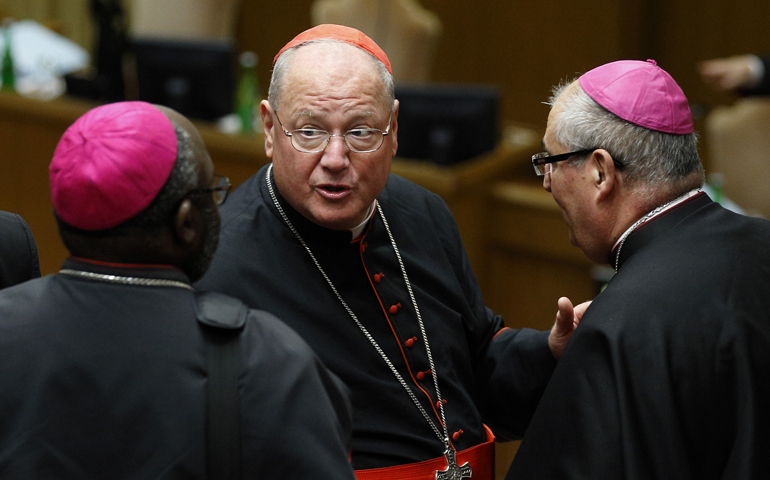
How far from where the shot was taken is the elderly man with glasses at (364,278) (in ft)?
6.42

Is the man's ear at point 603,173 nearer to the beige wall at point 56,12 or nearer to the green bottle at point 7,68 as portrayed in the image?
the green bottle at point 7,68

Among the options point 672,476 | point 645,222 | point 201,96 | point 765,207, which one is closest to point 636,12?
point 765,207

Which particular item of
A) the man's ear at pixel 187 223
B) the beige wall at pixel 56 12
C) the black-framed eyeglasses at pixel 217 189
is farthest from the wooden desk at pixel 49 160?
the beige wall at pixel 56 12

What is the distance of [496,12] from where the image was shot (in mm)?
6797

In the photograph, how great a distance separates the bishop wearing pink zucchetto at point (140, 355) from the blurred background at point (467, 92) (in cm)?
279

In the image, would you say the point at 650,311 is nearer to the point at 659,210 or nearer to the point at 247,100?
the point at 659,210

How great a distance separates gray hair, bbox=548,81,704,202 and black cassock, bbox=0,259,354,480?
3.16 ft

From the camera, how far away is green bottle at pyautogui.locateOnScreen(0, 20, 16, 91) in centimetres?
536

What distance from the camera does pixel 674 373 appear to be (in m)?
1.68

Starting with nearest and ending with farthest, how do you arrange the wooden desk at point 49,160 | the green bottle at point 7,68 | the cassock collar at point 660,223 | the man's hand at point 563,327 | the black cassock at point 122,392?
the black cassock at point 122,392 → the cassock collar at point 660,223 → the man's hand at point 563,327 → the wooden desk at point 49,160 → the green bottle at point 7,68

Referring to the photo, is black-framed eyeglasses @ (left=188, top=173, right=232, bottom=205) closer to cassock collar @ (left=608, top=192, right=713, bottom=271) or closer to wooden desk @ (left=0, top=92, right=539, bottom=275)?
cassock collar @ (left=608, top=192, right=713, bottom=271)

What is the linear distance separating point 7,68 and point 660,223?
4.81 metres

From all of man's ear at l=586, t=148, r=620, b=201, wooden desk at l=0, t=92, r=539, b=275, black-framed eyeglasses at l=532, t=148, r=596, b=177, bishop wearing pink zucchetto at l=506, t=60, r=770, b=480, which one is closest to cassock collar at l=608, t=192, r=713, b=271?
bishop wearing pink zucchetto at l=506, t=60, r=770, b=480

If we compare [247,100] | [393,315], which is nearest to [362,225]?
[393,315]
